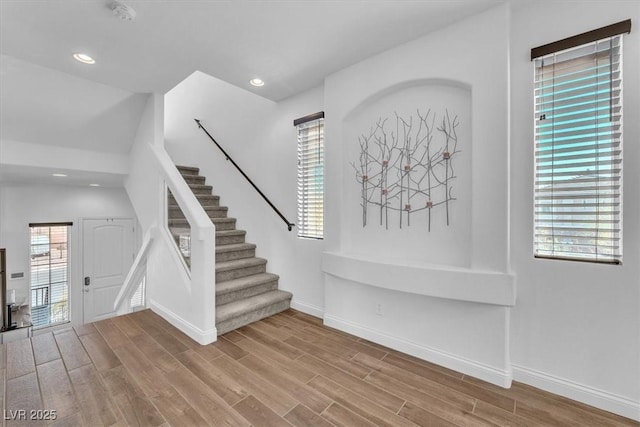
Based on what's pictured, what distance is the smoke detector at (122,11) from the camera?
6.34 ft

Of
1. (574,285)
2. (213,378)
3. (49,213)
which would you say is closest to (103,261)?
(49,213)

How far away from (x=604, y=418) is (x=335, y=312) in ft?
6.86

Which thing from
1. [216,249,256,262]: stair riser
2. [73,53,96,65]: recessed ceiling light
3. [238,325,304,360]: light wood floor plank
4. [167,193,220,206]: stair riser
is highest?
[73,53,96,65]: recessed ceiling light

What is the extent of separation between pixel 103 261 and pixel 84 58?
4.59m

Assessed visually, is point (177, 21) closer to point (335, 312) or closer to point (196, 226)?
point (196, 226)

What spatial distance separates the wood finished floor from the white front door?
3.45m

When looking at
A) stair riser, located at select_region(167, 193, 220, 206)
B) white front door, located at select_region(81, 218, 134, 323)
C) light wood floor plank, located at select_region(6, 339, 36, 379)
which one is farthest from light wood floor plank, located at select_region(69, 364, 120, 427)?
white front door, located at select_region(81, 218, 134, 323)

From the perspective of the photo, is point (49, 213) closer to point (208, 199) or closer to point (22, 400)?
point (208, 199)

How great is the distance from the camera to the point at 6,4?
1.92 meters

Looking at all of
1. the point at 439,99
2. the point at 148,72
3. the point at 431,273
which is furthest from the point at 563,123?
the point at 148,72

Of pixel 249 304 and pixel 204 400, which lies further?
pixel 249 304

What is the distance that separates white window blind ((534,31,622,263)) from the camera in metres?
1.78

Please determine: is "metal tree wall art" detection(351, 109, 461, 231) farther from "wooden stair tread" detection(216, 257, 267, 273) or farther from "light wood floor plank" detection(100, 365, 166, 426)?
"light wood floor plank" detection(100, 365, 166, 426)

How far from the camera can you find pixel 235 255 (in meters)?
3.81
